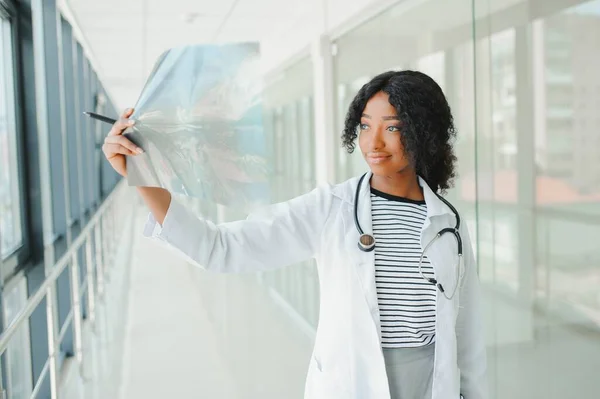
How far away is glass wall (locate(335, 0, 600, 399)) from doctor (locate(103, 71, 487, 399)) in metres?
0.71

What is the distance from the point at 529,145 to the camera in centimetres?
201

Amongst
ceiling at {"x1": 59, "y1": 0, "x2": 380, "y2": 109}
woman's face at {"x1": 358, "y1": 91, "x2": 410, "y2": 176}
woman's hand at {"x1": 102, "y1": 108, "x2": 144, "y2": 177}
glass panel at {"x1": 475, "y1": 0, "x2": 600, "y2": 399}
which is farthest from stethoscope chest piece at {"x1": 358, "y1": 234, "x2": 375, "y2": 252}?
ceiling at {"x1": 59, "y1": 0, "x2": 380, "y2": 109}

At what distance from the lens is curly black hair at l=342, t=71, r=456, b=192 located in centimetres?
121

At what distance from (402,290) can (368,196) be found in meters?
0.20

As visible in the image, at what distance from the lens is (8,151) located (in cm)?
316

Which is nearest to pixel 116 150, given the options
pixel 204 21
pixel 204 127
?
pixel 204 127

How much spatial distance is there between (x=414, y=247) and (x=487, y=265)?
45.6 inches

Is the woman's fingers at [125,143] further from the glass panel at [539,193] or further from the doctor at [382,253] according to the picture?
the glass panel at [539,193]

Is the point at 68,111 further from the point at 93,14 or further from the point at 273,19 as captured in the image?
the point at 273,19

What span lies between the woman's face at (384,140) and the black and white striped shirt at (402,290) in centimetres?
12

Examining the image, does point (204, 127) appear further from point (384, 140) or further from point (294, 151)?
point (294, 151)

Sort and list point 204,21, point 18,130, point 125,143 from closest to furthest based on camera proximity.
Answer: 1. point 125,143
2. point 18,130
3. point 204,21

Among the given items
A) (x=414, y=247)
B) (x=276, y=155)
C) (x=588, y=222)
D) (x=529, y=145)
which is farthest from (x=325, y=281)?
(x=276, y=155)

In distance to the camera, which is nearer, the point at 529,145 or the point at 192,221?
the point at 192,221
